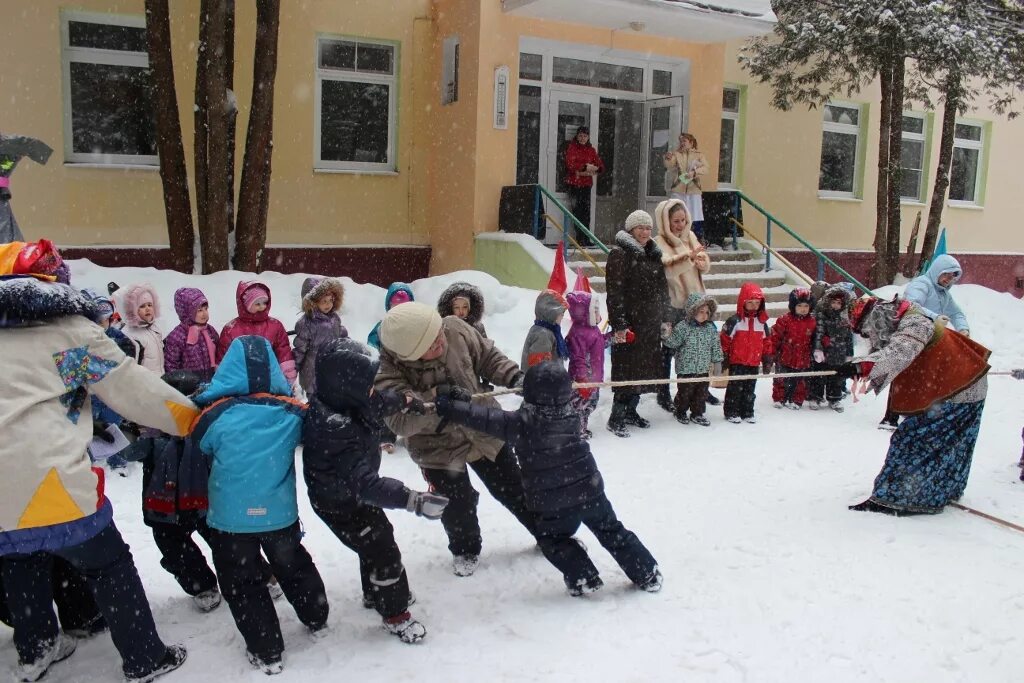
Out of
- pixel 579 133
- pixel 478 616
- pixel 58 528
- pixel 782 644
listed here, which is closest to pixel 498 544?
pixel 478 616

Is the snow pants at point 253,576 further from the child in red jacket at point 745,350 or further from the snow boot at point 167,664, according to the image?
the child in red jacket at point 745,350

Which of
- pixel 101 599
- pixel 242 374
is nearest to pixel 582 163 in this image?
pixel 242 374

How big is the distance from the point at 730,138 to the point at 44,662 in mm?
13530

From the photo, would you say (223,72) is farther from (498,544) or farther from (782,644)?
(782,644)

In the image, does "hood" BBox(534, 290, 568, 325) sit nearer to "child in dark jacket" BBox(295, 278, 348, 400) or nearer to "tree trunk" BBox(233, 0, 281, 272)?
"child in dark jacket" BBox(295, 278, 348, 400)

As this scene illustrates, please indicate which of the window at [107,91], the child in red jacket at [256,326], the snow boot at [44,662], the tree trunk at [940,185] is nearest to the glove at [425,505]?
the snow boot at [44,662]

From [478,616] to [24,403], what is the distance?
205cm

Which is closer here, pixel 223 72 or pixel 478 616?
pixel 478 616

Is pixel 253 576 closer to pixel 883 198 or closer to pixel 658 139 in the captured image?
pixel 658 139

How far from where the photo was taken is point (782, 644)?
11.9 feet

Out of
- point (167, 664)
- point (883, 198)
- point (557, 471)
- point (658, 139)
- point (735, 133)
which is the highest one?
point (735, 133)

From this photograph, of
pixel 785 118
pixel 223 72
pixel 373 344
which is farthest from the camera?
pixel 785 118

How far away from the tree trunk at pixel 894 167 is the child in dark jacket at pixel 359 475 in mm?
11423

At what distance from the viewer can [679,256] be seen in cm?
745
